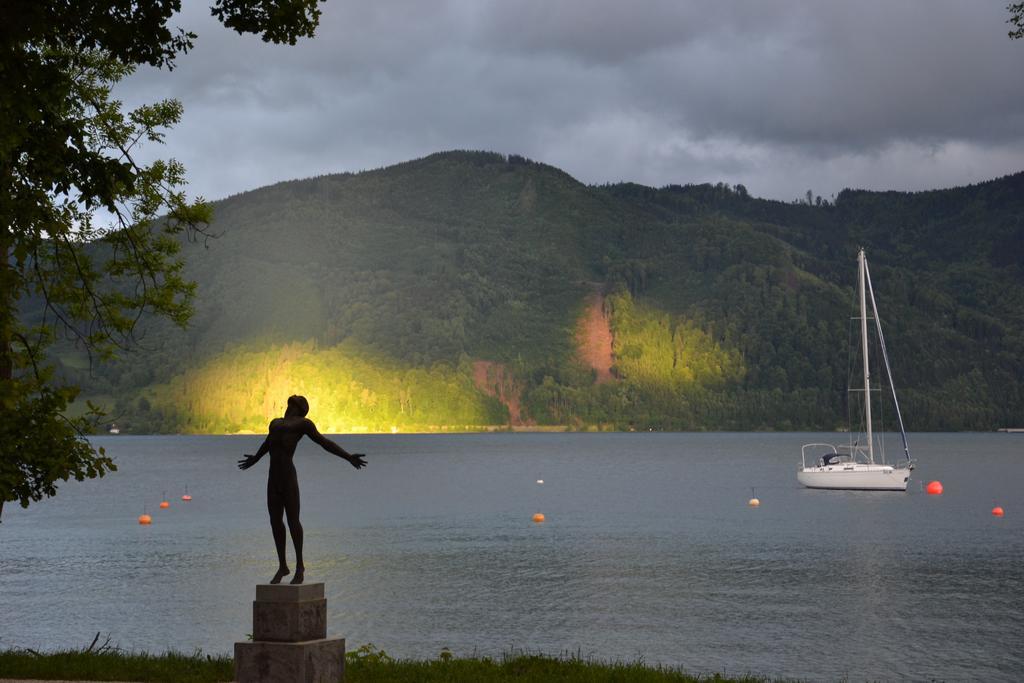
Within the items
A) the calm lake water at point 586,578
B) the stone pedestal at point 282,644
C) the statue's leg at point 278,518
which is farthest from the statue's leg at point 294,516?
the calm lake water at point 586,578

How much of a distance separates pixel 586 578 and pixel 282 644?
4756 cm

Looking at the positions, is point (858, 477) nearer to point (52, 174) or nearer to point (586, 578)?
point (586, 578)

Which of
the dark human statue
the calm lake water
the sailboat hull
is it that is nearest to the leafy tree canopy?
the dark human statue

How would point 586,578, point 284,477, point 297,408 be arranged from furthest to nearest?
point 586,578
point 297,408
point 284,477

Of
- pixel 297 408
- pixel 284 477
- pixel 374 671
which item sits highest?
pixel 297 408

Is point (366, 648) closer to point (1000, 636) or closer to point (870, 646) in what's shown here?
point (870, 646)

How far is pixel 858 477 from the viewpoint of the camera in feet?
409

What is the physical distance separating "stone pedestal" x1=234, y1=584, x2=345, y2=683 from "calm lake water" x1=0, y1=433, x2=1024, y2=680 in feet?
76.9

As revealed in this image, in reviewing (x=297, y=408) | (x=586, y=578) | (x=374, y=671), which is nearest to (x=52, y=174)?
(x=297, y=408)

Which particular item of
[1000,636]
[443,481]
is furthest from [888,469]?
[1000,636]

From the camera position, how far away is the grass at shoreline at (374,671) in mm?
20234

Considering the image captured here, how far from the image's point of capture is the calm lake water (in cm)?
4359

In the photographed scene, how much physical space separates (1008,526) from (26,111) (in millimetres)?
93328

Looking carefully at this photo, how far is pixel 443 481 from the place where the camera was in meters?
170
